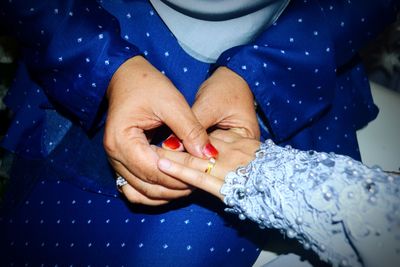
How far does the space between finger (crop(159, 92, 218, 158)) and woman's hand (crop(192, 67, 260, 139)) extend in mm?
58

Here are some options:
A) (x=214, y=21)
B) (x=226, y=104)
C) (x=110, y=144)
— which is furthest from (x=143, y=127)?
(x=214, y=21)

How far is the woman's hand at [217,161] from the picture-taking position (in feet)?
2.01

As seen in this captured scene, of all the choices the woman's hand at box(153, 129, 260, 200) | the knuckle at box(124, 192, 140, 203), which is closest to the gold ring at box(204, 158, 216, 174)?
the woman's hand at box(153, 129, 260, 200)

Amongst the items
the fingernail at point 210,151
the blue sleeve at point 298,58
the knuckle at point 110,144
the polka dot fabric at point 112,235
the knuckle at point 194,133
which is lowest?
the polka dot fabric at point 112,235

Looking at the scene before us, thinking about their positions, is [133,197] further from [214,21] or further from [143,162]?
[214,21]

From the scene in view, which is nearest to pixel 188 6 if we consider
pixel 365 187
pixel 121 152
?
pixel 121 152

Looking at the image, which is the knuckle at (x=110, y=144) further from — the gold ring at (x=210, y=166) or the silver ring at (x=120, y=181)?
the gold ring at (x=210, y=166)

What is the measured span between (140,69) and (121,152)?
15 centimetres

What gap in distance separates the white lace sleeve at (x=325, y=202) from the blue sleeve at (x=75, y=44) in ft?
0.96

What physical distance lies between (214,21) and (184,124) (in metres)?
0.25

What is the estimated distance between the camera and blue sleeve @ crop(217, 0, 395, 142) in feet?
2.34

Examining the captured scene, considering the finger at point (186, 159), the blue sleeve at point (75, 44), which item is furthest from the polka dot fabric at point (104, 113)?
the finger at point (186, 159)

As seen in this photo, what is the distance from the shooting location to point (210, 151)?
2.16 ft

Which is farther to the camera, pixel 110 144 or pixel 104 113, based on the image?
pixel 104 113
